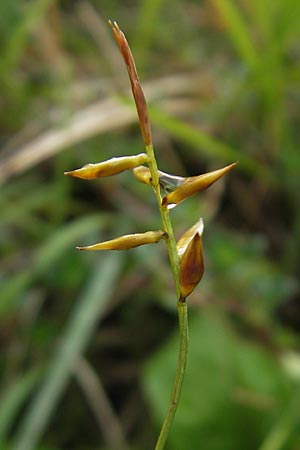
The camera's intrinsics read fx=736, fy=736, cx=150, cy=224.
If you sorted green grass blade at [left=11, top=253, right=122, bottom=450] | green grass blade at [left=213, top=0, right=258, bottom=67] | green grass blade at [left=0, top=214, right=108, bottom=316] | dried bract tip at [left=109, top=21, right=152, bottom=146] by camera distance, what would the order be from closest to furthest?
dried bract tip at [left=109, top=21, right=152, bottom=146]
green grass blade at [left=11, top=253, right=122, bottom=450]
green grass blade at [left=0, top=214, right=108, bottom=316]
green grass blade at [left=213, top=0, right=258, bottom=67]

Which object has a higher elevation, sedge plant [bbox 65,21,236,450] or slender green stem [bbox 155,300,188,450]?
sedge plant [bbox 65,21,236,450]

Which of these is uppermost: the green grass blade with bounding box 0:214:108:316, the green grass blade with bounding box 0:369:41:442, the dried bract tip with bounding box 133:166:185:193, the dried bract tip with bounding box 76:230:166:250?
A: the dried bract tip with bounding box 133:166:185:193

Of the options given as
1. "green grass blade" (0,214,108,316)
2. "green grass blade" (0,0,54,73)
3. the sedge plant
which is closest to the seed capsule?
the sedge plant

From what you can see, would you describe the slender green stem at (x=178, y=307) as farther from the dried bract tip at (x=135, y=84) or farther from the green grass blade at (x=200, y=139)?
the green grass blade at (x=200, y=139)

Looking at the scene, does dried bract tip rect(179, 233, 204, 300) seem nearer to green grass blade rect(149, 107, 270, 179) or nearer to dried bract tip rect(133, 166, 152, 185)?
dried bract tip rect(133, 166, 152, 185)

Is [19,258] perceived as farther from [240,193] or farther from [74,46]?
[74,46]

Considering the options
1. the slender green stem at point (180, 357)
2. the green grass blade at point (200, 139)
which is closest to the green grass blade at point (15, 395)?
the green grass blade at point (200, 139)

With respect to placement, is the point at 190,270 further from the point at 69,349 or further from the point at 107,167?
the point at 69,349
